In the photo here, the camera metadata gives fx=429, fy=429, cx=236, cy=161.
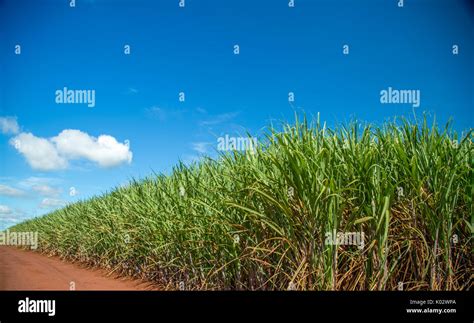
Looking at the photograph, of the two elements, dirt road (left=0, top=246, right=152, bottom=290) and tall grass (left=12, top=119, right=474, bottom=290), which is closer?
tall grass (left=12, top=119, right=474, bottom=290)

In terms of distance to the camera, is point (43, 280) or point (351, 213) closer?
point (351, 213)

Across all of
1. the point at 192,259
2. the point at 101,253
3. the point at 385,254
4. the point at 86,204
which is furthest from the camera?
the point at 86,204

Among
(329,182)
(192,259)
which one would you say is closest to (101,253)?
(192,259)

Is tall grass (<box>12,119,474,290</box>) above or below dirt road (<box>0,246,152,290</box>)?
above

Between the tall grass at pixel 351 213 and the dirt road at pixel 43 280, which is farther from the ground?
the tall grass at pixel 351 213

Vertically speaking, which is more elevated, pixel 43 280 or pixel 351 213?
pixel 351 213

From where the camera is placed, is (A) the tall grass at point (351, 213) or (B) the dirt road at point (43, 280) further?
(B) the dirt road at point (43, 280)

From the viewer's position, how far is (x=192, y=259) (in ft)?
12.8
